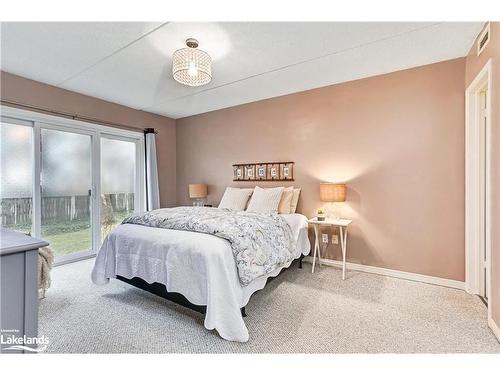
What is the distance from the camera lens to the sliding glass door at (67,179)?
3.07 metres

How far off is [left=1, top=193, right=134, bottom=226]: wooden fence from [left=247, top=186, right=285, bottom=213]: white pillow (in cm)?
230

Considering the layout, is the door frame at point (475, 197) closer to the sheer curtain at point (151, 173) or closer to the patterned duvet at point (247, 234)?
the patterned duvet at point (247, 234)

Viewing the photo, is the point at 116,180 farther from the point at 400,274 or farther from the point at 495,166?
the point at 495,166

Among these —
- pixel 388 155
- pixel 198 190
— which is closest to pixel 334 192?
pixel 388 155

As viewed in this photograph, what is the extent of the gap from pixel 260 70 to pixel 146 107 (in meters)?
2.33

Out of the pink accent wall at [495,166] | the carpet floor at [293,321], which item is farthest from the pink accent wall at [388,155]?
the pink accent wall at [495,166]

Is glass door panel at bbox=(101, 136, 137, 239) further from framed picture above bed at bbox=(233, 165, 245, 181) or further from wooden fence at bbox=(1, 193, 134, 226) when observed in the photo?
framed picture above bed at bbox=(233, 165, 245, 181)

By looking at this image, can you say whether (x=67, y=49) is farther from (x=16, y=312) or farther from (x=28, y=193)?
(x=16, y=312)

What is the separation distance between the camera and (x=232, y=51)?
8.02 feet

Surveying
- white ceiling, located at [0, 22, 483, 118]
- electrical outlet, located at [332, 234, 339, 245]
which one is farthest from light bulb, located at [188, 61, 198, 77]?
electrical outlet, located at [332, 234, 339, 245]

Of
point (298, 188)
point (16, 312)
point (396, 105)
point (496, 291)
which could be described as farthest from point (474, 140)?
point (16, 312)

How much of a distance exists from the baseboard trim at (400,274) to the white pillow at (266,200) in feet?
2.97

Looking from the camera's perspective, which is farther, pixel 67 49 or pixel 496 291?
pixel 67 49

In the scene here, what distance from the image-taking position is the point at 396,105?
291cm
